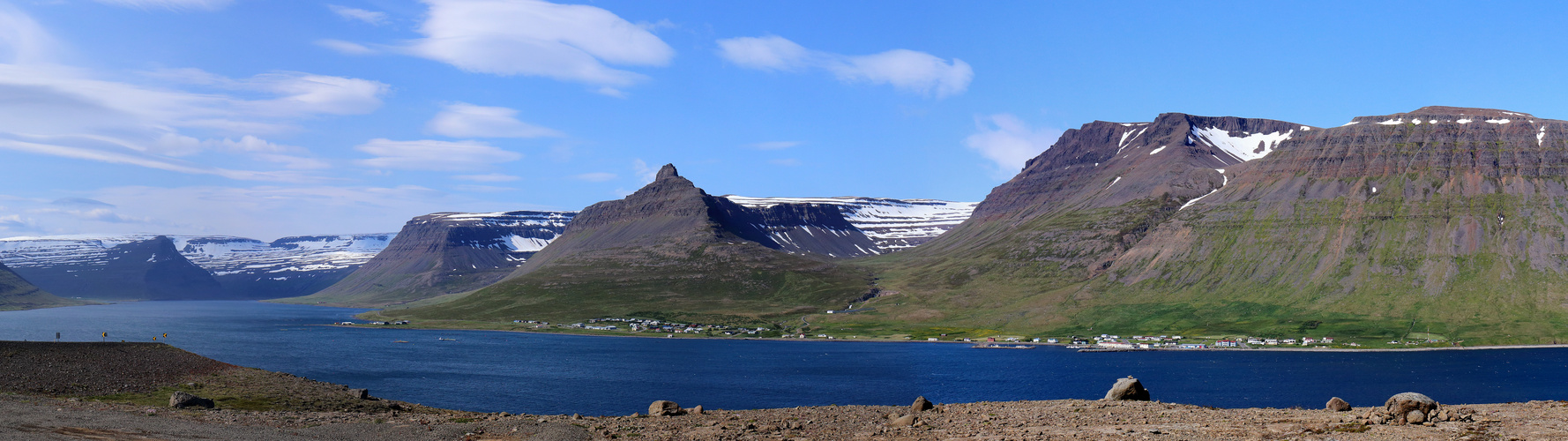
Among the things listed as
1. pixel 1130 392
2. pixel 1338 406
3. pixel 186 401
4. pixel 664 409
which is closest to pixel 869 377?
pixel 1130 392

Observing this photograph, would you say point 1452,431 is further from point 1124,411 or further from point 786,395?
point 786,395

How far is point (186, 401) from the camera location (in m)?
65.1

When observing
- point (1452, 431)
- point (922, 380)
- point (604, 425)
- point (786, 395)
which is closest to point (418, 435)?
point (604, 425)

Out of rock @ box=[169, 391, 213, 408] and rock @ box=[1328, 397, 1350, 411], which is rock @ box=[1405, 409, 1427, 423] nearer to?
rock @ box=[1328, 397, 1350, 411]

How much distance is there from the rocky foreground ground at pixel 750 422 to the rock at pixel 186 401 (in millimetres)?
909

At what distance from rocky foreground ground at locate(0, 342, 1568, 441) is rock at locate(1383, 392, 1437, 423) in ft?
1.26

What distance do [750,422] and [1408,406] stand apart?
3187 cm

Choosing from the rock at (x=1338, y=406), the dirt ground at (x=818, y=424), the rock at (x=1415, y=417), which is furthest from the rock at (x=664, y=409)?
the rock at (x=1415, y=417)

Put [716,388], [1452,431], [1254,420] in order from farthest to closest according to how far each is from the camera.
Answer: [716,388] → [1254,420] → [1452,431]

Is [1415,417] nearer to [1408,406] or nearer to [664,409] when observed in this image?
[1408,406]

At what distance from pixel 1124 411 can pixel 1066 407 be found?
3.88 metres

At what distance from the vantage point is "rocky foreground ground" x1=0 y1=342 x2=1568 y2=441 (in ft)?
140

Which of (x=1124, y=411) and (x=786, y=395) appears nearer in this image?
(x=1124, y=411)

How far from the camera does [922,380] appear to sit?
14700 cm
